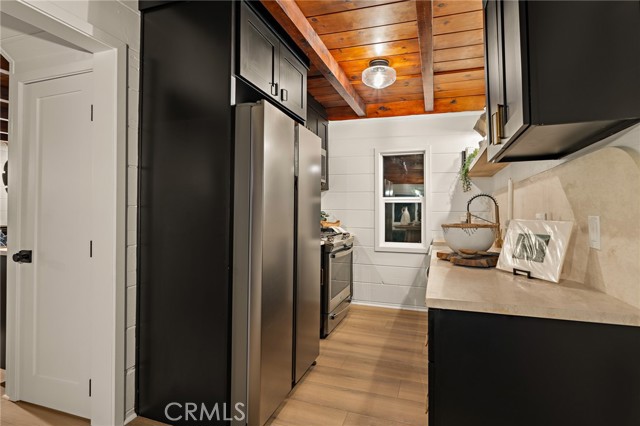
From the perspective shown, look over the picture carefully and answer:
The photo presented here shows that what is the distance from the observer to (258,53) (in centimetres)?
206

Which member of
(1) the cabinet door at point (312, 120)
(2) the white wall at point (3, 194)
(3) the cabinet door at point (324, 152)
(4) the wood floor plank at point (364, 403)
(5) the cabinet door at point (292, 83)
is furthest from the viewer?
(3) the cabinet door at point (324, 152)

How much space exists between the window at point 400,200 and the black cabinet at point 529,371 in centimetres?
305

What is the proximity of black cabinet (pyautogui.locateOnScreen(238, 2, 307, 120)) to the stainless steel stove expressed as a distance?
1.39 metres

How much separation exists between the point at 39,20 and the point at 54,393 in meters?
2.09

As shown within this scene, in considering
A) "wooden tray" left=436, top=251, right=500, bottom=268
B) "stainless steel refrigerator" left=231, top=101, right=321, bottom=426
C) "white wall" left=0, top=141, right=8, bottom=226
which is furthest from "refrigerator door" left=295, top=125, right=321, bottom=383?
"white wall" left=0, top=141, right=8, bottom=226

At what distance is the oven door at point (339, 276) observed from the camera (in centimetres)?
335

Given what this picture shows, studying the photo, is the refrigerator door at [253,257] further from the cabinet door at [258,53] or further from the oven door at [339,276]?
the oven door at [339,276]

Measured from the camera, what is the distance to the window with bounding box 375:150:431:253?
421 cm

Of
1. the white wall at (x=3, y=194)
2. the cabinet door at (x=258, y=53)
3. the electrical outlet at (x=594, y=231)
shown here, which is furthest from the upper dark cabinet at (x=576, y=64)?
the white wall at (x=3, y=194)

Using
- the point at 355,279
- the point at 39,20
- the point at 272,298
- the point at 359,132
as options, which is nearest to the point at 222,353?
the point at 272,298

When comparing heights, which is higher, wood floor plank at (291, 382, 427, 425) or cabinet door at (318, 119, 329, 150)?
cabinet door at (318, 119, 329, 150)

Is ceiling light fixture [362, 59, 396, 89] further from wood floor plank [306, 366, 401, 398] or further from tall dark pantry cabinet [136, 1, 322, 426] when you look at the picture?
wood floor plank [306, 366, 401, 398]

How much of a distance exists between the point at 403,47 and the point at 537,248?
1.93 meters

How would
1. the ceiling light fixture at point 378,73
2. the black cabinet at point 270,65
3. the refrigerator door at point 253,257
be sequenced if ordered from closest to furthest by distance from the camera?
the refrigerator door at point 253,257 → the black cabinet at point 270,65 → the ceiling light fixture at point 378,73
